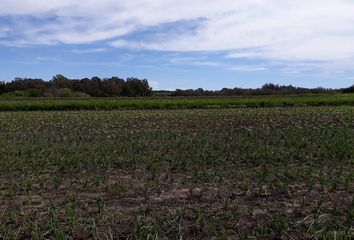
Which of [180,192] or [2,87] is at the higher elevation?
[2,87]

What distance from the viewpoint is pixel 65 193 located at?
23.1 ft

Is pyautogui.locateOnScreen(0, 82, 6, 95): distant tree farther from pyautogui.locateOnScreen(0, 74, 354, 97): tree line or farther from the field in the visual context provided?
the field

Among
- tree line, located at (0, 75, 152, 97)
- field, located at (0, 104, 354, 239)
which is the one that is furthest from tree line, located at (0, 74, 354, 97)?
field, located at (0, 104, 354, 239)

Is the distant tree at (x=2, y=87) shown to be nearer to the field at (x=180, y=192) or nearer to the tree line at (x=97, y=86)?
the tree line at (x=97, y=86)

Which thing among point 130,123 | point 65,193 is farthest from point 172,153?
point 130,123

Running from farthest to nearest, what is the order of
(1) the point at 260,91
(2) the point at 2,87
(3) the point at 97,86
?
(3) the point at 97,86, (2) the point at 2,87, (1) the point at 260,91

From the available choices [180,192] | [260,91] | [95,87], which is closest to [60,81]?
[95,87]

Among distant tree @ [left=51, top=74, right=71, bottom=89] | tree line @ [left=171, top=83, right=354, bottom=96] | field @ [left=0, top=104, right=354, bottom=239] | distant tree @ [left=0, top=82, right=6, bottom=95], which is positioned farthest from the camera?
distant tree @ [left=51, top=74, right=71, bottom=89]

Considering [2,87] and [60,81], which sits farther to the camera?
[60,81]

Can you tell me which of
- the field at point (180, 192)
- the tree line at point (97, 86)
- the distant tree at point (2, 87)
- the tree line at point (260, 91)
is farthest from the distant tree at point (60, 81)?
the field at point (180, 192)

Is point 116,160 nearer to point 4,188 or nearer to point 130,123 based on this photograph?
point 4,188

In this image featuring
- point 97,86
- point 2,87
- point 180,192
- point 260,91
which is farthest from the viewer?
point 97,86

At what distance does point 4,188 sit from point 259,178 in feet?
13.4

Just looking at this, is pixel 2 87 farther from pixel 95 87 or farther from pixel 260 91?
pixel 260 91
